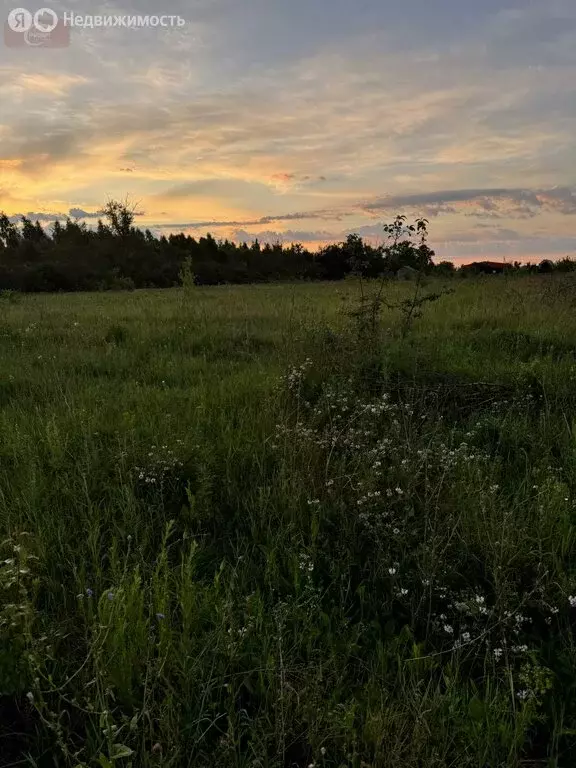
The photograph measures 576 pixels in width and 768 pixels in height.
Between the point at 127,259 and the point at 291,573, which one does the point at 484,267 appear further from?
the point at 127,259

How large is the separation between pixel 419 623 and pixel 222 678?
97 cm

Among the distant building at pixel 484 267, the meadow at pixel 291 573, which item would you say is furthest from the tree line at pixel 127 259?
the meadow at pixel 291 573

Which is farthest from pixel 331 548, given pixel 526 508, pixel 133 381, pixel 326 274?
pixel 326 274

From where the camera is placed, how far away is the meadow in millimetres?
1788

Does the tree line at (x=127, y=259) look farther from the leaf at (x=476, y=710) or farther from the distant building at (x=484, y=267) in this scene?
the leaf at (x=476, y=710)

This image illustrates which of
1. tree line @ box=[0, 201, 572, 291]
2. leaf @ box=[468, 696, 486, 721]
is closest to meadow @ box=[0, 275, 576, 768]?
leaf @ box=[468, 696, 486, 721]

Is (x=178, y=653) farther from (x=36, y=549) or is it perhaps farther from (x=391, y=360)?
(x=391, y=360)

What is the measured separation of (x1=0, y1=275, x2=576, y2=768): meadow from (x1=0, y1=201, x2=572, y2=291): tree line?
94.8ft

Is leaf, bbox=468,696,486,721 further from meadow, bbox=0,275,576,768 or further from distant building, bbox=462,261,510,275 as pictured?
distant building, bbox=462,261,510,275

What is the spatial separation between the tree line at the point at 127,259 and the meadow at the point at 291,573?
28891 mm

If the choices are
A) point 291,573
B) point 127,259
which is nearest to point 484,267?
point 291,573

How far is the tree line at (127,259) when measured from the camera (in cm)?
4269

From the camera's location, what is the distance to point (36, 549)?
2650 millimetres

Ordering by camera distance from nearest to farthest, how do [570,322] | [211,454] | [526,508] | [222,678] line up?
[222,678]
[526,508]
[211,454]
[570,322]
